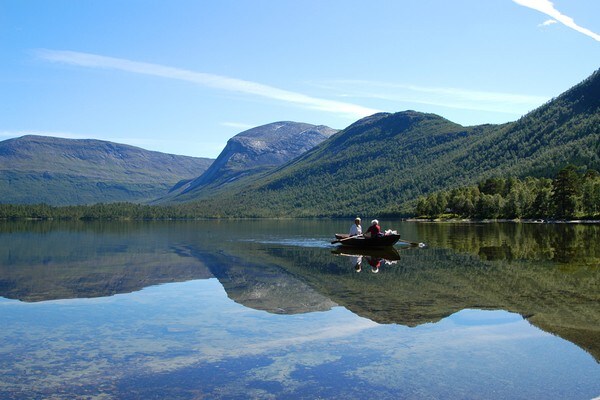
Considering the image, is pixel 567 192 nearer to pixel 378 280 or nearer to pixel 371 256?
pixel 371 256

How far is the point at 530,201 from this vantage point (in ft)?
469

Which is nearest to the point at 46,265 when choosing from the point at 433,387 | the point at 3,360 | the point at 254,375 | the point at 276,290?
the point at 276,290

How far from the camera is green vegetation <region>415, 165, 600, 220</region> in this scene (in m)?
126

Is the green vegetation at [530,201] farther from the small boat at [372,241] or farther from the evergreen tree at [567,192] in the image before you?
the small boat at [372,241]

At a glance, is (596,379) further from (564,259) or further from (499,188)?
(499,188)

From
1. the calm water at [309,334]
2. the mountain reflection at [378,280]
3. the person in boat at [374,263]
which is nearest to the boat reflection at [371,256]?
the person in boat at [374,263]

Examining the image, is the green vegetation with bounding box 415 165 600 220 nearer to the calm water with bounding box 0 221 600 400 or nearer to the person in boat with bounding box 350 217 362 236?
the person in boat with bounding box 350 217 362 236

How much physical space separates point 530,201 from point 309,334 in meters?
138

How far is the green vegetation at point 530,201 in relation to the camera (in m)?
126

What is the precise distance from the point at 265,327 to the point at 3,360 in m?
8.65

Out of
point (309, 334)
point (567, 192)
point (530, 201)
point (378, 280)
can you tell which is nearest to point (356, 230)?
point (378, 280)

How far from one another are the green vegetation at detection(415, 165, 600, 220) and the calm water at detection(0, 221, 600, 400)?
9946cm

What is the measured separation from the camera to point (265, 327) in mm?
20469

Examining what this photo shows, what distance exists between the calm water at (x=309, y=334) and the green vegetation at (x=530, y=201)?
326 ft
